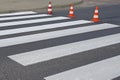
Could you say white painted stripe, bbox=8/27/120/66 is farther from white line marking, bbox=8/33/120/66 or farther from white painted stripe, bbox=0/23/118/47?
white painted stripe, bbox=0/23/118/47

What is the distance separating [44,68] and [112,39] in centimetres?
358

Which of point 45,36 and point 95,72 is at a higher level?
point 45,36

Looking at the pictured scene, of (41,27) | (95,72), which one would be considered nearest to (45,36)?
(41,27)

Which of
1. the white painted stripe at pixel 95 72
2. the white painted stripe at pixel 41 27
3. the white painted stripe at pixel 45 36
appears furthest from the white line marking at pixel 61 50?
the white painted stripe at pixel 41 27

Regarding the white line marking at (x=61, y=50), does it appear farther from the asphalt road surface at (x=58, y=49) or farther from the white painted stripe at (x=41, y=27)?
the white painted stripe at (x=41, y=27)

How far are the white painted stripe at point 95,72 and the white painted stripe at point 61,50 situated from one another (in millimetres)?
929

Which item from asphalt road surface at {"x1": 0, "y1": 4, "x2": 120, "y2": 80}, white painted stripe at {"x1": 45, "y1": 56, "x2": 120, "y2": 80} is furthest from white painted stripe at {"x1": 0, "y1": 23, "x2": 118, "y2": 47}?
white painted stripe at {"x1": 45, "y1": 56, "x2": 120, "y2": 80}

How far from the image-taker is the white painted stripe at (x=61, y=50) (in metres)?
6.43

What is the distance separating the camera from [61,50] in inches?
286

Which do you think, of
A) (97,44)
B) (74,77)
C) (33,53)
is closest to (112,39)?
(97,44)

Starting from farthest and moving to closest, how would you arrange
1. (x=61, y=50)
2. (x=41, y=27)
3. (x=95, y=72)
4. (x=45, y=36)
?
1. (x=41, y=27)
2. (x=45, y=36)
3. (x=61, y=50)
4. (x=95, y=72)

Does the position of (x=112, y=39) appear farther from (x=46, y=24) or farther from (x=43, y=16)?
(x=43, y=16)

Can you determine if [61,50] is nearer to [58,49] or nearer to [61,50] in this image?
[61,50]

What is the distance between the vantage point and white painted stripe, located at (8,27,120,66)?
6427 millimetres
